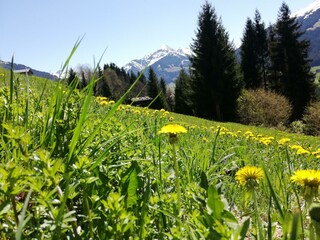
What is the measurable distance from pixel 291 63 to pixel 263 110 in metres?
11.8

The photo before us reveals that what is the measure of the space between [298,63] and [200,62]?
469 inches

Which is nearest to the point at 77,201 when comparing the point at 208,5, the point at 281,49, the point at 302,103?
the point at 208,5

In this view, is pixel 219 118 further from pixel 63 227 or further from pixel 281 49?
pixel 63 227

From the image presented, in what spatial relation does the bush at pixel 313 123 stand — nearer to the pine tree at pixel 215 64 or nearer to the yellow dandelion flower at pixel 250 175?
the pine tree at pixel 215 64

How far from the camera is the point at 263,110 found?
1128 inches

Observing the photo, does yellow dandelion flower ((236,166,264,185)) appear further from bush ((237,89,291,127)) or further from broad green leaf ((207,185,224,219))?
bush ((237,89,291,127))

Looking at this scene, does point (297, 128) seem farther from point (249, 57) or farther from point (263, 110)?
point (249, 57)

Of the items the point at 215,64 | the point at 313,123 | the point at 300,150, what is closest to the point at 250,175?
the point at 300,150

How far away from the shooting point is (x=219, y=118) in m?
32.8

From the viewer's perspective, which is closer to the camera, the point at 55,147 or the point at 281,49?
the point at 55,147

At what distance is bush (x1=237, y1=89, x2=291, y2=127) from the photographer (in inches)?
1113

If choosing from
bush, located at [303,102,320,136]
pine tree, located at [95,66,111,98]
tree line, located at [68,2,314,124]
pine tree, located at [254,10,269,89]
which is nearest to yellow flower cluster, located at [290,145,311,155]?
pine tree, located at [95,66,111,98]

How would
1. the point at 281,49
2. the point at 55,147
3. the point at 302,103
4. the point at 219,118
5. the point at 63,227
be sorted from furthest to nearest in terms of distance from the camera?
the point at 281,49 → the point at 302,103 → the point at 219,118 → the point at 55,147 → the point at 63,227

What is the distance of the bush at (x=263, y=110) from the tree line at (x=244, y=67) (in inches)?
117
